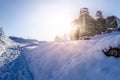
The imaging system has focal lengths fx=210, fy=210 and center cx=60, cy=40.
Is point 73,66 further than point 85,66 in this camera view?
Yes

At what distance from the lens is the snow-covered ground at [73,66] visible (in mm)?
12609

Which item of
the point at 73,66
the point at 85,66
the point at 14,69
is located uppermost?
the point at 85,66

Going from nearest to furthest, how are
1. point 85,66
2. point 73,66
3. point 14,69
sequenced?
point 85,66, point 73,66, point 14,69

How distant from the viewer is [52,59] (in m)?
20.1

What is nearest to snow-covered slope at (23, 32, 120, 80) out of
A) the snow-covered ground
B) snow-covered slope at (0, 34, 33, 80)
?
the snow-covered ground

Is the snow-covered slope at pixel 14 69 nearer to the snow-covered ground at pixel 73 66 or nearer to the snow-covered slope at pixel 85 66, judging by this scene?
the snow-covered ground at pixel 73 66

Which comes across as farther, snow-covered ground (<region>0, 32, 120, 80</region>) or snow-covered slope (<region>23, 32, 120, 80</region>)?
snow-covered ground (<region>0, 32, 120, 80</region>)

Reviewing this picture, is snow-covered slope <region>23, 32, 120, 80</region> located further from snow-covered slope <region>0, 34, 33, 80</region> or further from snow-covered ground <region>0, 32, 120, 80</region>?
snow-covered slope <region>0, 34, 33, 80</region>

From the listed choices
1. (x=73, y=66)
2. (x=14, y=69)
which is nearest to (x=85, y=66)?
(x=73, y=66)

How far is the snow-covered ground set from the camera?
12609 millimetres

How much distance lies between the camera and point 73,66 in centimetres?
1466

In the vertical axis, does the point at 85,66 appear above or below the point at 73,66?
above

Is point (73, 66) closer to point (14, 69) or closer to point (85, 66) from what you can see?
point (85, 66)

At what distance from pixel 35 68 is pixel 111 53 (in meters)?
9.14
